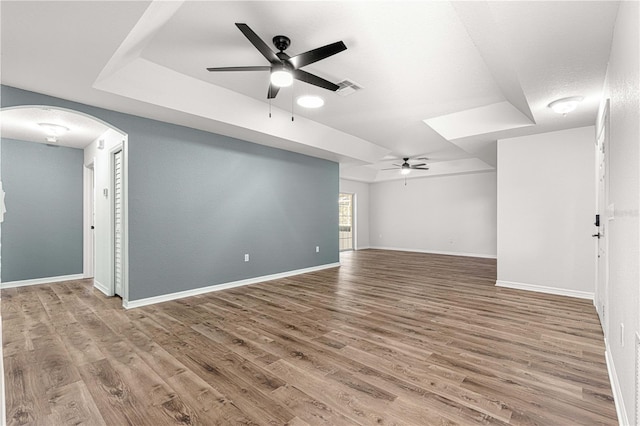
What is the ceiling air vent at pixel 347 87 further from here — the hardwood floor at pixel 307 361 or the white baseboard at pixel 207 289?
the white baseboard at pixel 207 289

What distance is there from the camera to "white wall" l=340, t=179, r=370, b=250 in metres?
10.6

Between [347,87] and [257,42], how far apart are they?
63.7 inches

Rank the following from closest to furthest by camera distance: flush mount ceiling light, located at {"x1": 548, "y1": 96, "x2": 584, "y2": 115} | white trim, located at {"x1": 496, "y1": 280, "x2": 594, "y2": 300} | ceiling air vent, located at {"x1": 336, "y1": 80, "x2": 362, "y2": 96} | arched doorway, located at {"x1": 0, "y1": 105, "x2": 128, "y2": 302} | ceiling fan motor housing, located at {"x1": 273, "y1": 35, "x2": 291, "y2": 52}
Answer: ceiling fan motor housing, located at {"x1": 273, "y1": 35, "x2": 291, "y2": 52}
flush mount ceiling light, located at {"x1": 548, "y1": 96, "x2": 584, "y2": 115}
ceiling air vent, located at {"x1": 336, "y1": 80, "x2": 362, "y2": 96}
white trim, located at {"x1": 496, "y1": 280, "x2": 594, "y2": 300}
arched doorway, located at {"x1": 0, "y1": 105, "x2": 128, "y2": 302}

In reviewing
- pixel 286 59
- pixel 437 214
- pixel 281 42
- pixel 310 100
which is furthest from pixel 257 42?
pixel 437 214

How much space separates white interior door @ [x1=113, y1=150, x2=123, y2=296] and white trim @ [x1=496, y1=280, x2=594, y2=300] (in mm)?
5755

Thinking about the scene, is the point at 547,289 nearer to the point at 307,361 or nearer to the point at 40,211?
the point at 307,361

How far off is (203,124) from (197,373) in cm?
328

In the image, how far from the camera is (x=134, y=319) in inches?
139

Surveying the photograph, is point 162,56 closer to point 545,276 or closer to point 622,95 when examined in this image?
point 622,95

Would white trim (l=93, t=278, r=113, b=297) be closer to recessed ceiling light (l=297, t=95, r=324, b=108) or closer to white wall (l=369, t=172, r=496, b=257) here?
recessed ceiling light (l=297, t=95, r=324, b=108)

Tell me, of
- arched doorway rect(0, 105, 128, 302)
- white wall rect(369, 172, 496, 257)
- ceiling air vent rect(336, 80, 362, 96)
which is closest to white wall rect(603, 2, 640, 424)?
ceiling air vent rect(336, 80, 362, 96)

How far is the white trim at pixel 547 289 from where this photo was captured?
4348 mm

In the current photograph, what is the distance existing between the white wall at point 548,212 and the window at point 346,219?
583cm

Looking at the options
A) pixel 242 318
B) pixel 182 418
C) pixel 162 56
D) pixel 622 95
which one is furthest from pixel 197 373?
pixel 622 95
